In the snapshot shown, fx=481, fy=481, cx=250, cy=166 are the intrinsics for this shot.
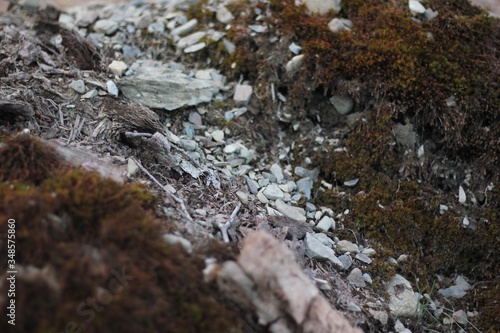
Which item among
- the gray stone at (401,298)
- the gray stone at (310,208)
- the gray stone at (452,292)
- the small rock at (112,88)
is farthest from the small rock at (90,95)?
the gray stone at (452,292)

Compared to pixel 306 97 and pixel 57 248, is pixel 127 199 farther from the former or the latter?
A: pixel 306 97

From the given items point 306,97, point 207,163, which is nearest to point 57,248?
point 207,163

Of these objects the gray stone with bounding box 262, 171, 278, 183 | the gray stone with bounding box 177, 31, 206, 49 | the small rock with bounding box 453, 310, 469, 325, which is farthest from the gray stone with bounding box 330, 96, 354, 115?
the small rock with bounding box 453, 310, 469, 325

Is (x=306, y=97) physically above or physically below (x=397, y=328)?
above

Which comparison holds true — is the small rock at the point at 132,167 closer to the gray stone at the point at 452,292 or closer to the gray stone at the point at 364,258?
the gray stone at the point at 364,258

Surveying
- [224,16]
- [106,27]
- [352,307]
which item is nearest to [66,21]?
[106,27]

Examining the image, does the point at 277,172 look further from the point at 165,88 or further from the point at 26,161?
the point at 26,161
